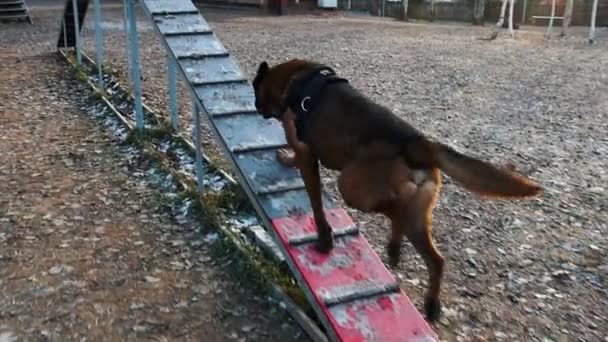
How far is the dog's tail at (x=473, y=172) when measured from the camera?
2.72m

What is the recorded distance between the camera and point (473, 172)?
278cm

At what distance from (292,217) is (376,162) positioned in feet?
3.07

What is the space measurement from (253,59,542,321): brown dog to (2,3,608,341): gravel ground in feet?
2.61


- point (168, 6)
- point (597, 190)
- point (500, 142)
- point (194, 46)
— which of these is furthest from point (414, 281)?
Result: point (168, 6)

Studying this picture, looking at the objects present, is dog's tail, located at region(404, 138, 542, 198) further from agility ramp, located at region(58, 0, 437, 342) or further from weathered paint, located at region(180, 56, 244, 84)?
weathered paint, located at region(180, 56, 244, 84)

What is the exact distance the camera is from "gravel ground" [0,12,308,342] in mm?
3439

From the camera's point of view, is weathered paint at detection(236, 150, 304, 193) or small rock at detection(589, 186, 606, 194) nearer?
weathered paint at detection(236, 150, 304, 193)

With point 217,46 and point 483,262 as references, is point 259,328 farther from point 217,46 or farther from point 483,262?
point 217,46

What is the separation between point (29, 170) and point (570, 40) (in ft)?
46.1

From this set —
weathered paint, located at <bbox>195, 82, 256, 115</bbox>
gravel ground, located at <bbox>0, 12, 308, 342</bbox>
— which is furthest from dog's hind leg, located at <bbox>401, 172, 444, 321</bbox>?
weathered paint, located at <bbox>195, 82, 256, 115</bbox>

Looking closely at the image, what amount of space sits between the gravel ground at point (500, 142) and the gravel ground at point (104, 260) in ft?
3.67

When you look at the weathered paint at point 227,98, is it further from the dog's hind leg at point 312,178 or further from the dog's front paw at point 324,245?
the dog's front paw at point 324,245

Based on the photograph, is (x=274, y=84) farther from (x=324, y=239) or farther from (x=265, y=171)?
(x=324, y=239)

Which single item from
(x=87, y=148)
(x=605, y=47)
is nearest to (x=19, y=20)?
(x=87, y=148)
